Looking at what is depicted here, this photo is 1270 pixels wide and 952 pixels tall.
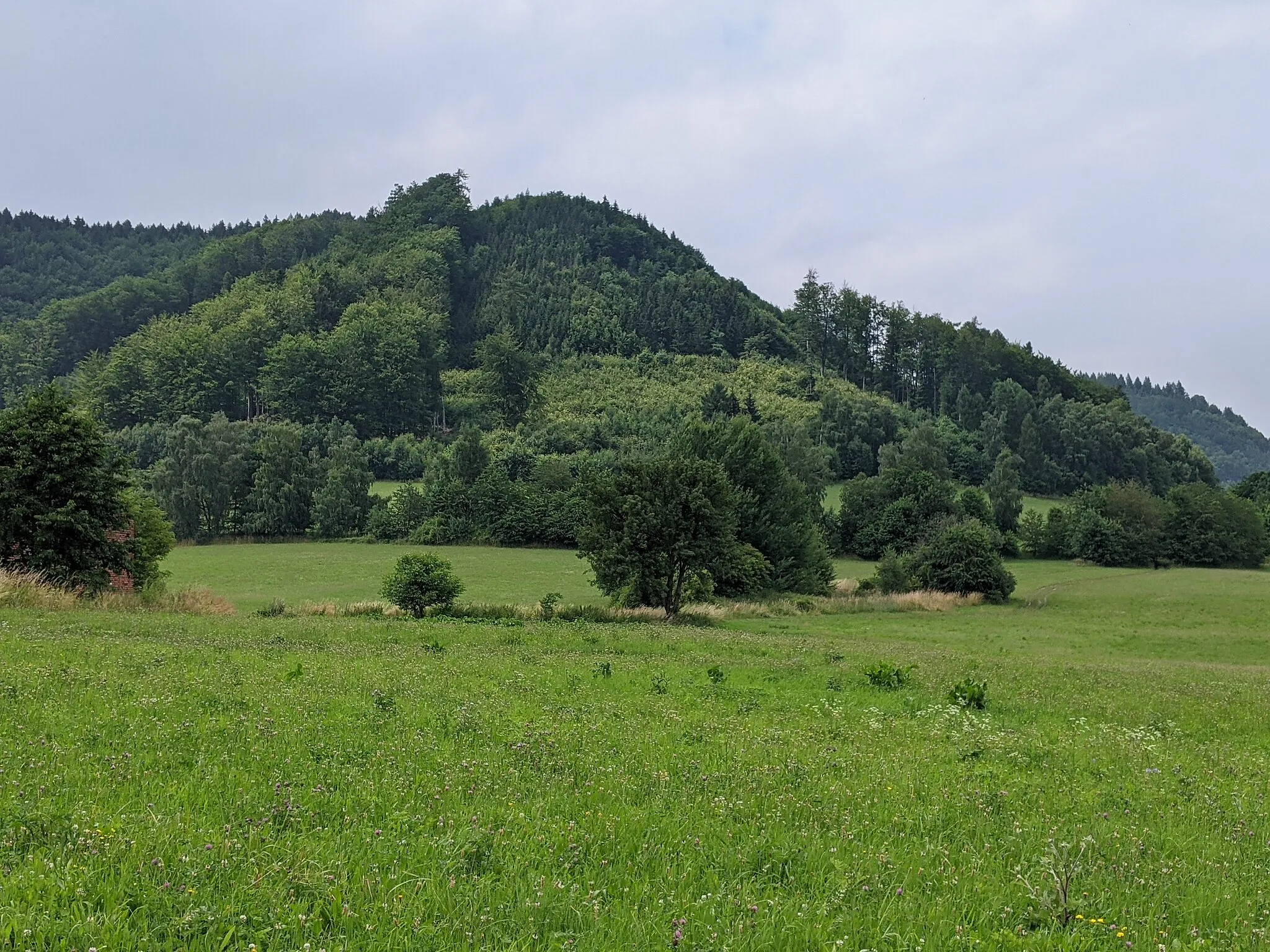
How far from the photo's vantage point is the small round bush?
37.6 m

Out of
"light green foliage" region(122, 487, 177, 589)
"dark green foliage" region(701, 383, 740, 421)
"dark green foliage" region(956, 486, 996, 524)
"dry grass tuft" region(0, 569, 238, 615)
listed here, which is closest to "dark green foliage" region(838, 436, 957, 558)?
"dark green foliage" region(956, 486, 996, 524)

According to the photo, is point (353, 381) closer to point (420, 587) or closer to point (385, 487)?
point (385, 487)

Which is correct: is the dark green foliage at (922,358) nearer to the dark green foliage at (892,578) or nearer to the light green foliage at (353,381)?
the light green foliage at (353,381)

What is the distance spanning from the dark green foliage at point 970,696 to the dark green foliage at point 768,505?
48.7 m

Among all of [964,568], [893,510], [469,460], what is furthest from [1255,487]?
[469,460]

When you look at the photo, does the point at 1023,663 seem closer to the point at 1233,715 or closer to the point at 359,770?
the point at 1233,715

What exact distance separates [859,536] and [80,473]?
82577 millimetres

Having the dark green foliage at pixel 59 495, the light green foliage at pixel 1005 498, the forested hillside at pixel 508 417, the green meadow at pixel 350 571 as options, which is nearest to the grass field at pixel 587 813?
the dark green foliage at pixel 59 495

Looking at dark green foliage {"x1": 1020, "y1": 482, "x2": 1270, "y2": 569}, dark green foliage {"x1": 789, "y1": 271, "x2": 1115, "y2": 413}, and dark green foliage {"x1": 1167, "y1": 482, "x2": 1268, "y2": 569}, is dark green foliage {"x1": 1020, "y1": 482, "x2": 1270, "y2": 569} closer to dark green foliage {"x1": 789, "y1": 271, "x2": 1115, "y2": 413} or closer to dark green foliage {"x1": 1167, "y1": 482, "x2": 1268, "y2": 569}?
dark green foliage {"x1": 1167, "y1": 482, "x2": 1268, "y2": 569}

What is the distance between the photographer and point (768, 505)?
68812mm

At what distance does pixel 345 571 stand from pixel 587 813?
7139 cm

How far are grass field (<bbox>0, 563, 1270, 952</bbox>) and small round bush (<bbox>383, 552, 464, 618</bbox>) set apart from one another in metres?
22.1

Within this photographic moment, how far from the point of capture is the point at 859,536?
94562mm

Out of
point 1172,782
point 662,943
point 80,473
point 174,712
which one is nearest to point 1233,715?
point 1172,782
